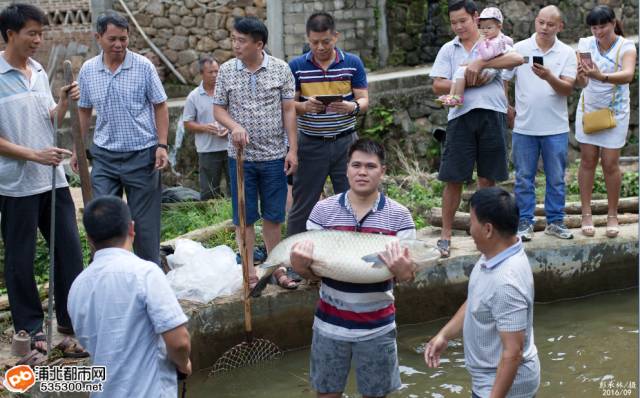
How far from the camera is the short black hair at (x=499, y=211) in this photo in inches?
155

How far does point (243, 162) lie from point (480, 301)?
3.10 meters

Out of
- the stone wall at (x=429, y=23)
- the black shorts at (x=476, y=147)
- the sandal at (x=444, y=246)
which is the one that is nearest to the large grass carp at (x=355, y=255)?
the black shorts at (x=476, y=147)

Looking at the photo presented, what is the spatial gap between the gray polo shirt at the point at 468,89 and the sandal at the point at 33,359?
3677 mm

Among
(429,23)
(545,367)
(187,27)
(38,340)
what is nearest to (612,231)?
(545,367)

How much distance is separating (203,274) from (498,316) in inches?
133

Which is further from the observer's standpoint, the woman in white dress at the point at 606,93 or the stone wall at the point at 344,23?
the stone wall at the point at 344,23

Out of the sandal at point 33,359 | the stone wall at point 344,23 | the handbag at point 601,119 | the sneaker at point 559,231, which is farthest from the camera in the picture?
the stone wall at point 344,23

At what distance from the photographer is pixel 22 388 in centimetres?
510

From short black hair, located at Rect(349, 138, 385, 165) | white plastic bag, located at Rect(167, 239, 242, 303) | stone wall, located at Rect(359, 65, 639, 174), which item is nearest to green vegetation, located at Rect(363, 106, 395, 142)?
stone wall, located at Rect(359, 65, 639, 174)

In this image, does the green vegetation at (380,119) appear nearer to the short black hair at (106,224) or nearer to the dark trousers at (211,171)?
the dark trousers at (211,171)

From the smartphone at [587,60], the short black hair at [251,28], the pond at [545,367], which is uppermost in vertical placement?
the short black hair at [251,28]

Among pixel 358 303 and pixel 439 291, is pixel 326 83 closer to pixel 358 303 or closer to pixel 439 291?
pixel 439 291

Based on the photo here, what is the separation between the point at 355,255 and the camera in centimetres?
446

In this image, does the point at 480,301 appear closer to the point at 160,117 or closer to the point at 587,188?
Answer: the point at 160,117
